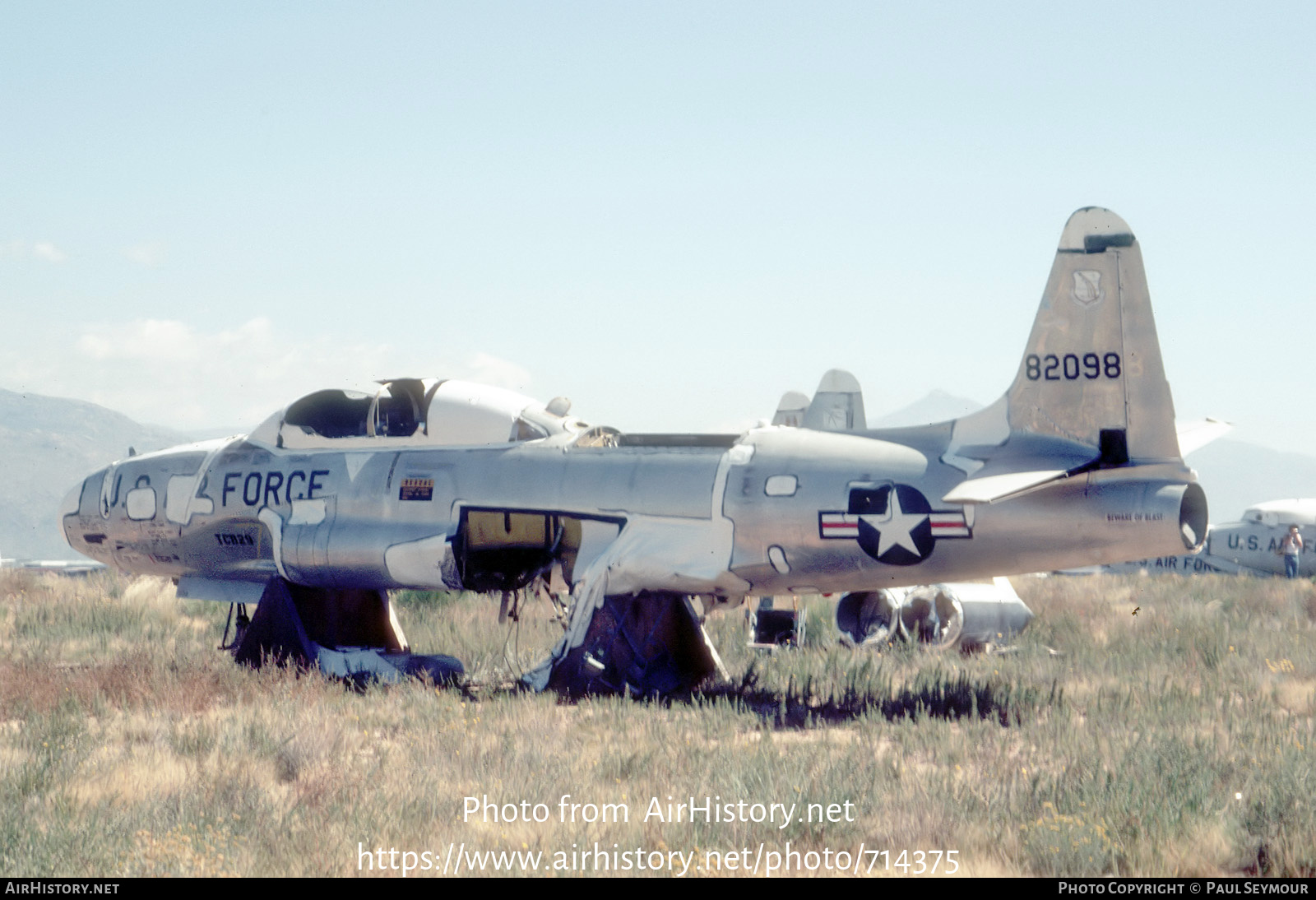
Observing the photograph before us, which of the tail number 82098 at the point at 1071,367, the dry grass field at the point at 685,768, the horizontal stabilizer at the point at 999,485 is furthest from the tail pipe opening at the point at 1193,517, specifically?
the dry grass field at the point at 685,768

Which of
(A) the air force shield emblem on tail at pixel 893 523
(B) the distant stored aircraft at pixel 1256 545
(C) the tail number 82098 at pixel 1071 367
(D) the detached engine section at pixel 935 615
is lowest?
(B) the distant stored aircraft at pixel 1256 545

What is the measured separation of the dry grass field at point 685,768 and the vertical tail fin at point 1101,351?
8.54ft

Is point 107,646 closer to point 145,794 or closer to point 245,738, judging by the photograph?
point 245,738

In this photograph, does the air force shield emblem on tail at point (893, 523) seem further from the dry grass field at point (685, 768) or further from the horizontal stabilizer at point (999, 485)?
the dry grass field at point (685, 768)

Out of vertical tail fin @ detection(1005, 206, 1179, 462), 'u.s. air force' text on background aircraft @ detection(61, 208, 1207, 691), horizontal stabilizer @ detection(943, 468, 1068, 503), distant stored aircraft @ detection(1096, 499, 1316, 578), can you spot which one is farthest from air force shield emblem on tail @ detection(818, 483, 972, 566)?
distant stored aircraft @ detection(1096, 499, 1316, 578)

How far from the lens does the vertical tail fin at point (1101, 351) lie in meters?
11.1

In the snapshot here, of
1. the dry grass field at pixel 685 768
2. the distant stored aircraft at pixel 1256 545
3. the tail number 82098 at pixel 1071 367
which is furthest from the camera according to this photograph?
the distant stored aircraft at pixel 1256 545

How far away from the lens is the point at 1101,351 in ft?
36.8

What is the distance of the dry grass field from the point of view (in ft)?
22.9

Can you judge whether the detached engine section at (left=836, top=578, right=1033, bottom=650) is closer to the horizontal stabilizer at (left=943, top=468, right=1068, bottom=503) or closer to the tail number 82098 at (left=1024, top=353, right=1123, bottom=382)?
the tail number 82098 at (left=1024, top=353, right=1123, bottom=382)

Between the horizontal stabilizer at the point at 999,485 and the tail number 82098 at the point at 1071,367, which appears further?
the tail number 82098 at the point at 1071,367

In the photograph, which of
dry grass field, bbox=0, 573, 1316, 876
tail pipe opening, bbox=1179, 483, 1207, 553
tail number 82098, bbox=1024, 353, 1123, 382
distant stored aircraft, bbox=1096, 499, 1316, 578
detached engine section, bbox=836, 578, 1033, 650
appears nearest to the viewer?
dry grass field, bbox=0, 573, 1316, 876

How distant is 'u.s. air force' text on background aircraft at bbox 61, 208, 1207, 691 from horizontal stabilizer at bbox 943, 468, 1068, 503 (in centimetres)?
3

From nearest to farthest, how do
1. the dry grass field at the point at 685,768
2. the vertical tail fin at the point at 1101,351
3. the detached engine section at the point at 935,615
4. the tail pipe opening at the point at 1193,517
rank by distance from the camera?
the dry grass field at the point at 685,768 → the tail pipe opening at the point at 1193,517 → the vertical tail fin at the point at 1101,351 → the detached engine section at the point at 935,615
